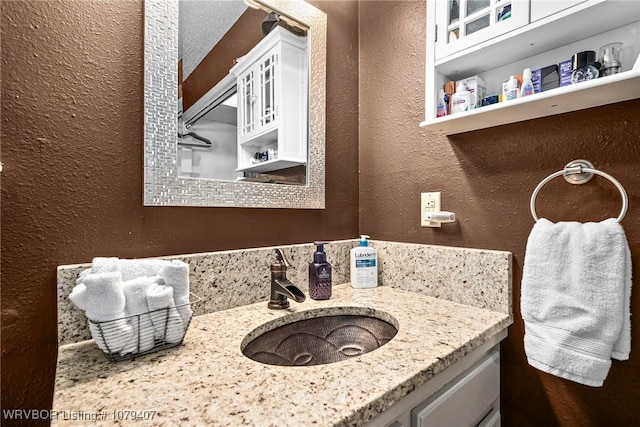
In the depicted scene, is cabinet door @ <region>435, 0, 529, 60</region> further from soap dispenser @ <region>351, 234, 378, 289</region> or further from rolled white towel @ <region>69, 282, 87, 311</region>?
rolled white towel @ <region>69, 282, 87, 311</region>

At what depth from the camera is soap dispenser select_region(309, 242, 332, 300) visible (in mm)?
993

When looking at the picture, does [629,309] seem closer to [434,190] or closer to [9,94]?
[434,190]

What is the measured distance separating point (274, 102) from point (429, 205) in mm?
613

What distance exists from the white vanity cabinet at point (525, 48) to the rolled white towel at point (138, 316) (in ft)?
2.75

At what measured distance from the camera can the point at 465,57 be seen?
2.86ft

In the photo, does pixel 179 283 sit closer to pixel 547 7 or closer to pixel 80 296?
pixel 80 296

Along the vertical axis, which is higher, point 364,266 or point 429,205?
point 429,205

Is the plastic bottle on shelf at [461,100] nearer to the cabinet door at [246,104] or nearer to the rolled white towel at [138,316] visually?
the cabinet door at [246,104]

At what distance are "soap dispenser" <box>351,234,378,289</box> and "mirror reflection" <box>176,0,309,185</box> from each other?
12.6 inches

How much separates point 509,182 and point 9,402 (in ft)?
4.16

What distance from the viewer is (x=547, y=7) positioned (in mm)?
708

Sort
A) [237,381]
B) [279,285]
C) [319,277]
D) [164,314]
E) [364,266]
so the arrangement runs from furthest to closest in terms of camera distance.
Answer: [364,266]
[319,277]
[279,285]
[164,314]
[237,381]

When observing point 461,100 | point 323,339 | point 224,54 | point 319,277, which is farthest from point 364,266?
point 224,54

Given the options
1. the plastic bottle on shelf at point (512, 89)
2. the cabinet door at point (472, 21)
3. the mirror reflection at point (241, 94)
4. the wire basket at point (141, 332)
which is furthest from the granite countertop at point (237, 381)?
the cabinet door at point (472, 21)
